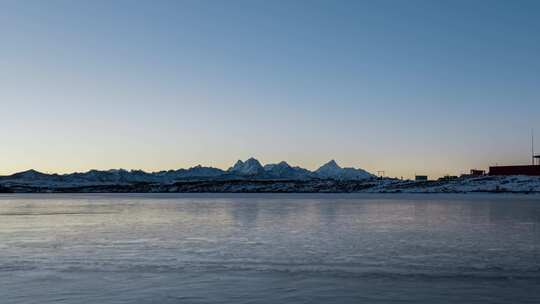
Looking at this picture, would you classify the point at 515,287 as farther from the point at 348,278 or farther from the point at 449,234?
Result: the point at 449,234

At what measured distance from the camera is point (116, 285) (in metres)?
17.1

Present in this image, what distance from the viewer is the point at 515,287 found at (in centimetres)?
1661

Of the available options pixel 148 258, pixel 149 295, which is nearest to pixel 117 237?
pixel 148 258

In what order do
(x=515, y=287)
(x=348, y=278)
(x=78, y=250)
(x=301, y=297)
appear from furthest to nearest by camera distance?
1. (x=78, y=250)
2. (x=348, y=278)
3. (x=515, y=287)
4. (x=301, y=297)

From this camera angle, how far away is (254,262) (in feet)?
71.9

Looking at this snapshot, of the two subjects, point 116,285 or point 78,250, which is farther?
point 78,250

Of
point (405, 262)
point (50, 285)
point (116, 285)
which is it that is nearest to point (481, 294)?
point (405, 262)

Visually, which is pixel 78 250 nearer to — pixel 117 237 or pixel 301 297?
pixel 117 237

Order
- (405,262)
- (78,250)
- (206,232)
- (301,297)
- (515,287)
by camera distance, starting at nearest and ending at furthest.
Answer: (301,297) → (515,287) → (405,262) → (78,250) → (206,232)

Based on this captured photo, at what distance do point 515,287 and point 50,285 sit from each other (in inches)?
551

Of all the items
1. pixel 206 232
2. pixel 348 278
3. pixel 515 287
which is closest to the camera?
pixel 515 287

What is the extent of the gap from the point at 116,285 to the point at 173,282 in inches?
67.8

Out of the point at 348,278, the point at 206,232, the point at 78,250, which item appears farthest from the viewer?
the point at 206,232

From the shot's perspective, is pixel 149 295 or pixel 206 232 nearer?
pixel 149 295
